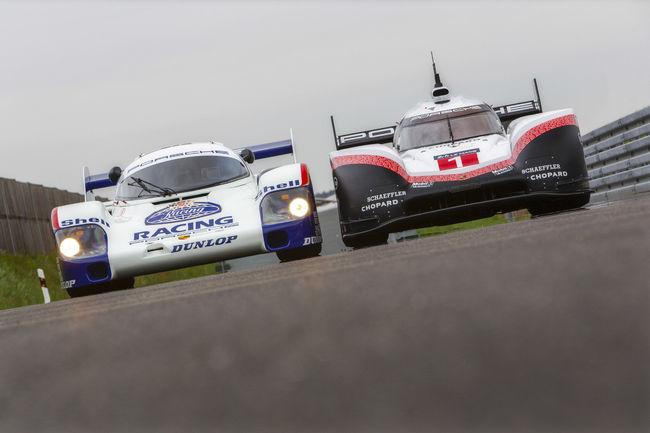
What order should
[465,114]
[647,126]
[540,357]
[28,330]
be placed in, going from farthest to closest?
[647,126]
[465,114]
[28,330]
[540,357]

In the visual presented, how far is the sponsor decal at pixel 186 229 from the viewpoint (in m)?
6.80

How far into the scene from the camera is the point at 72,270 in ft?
22.0

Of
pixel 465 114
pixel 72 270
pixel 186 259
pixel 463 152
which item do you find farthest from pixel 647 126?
pixel 72 270

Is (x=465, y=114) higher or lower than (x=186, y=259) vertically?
higher

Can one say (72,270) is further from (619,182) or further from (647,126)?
(619,182)

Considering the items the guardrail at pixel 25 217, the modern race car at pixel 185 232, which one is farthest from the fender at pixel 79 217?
the guardrail at pixel 25 217

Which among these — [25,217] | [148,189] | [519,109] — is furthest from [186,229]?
[25,217]

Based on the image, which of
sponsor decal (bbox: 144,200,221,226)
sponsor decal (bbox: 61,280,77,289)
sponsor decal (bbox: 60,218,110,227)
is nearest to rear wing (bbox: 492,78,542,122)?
sponsor decal (bbox: 144,200,221,226)

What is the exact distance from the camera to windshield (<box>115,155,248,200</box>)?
25.6ft

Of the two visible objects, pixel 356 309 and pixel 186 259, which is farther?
pixel 186 259

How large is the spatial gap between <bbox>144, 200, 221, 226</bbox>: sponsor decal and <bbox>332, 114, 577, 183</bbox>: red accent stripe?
1.24m

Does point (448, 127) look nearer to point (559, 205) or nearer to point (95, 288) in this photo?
point (559, 205)

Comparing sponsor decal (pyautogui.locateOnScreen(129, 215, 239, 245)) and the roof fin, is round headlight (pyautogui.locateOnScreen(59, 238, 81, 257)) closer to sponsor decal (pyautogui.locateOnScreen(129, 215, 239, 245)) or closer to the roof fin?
sponsor decal (pyautogui.locateOnScreen(129, 215, 239, 245))

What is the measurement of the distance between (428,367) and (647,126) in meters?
10.8
